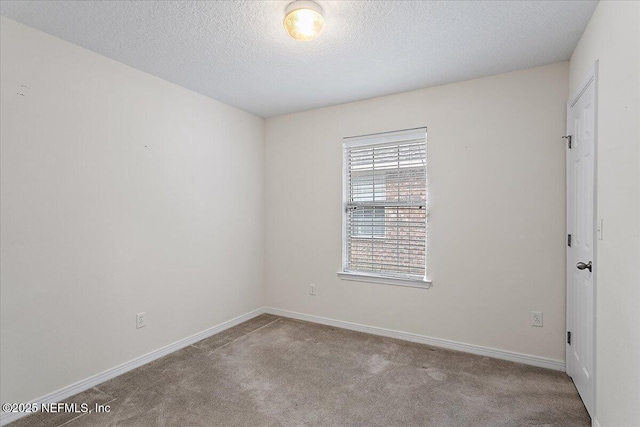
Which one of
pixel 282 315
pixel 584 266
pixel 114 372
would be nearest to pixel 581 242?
pixel 584 266

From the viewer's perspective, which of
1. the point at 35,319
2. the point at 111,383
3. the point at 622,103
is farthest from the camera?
the point at 111,383

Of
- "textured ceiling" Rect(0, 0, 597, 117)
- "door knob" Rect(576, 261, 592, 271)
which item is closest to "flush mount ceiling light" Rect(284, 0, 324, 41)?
"textured ceiling" Rect(0, 0, 597, 117)

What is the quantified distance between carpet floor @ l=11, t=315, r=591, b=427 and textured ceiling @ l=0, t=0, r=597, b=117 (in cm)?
249

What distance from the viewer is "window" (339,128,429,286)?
3.26m

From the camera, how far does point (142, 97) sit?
2.78 meters

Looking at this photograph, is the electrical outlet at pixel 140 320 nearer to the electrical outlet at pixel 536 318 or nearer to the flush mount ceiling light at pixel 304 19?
the flush mount ceiling light at pixel 304 19

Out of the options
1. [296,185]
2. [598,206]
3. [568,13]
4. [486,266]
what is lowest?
[486,266]

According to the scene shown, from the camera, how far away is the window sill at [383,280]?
10.4ft

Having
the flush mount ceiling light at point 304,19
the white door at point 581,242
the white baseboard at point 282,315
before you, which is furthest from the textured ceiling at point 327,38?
the white baseboard at point 282,315

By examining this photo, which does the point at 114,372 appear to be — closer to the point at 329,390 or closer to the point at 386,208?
the point at 329,390

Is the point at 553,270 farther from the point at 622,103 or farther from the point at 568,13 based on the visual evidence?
the point at 568,13

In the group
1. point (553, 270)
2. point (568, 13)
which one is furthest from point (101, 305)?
point (568, 13)

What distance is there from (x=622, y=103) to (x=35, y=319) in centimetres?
356

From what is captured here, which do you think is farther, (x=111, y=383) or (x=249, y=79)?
(x=249, y=79)
